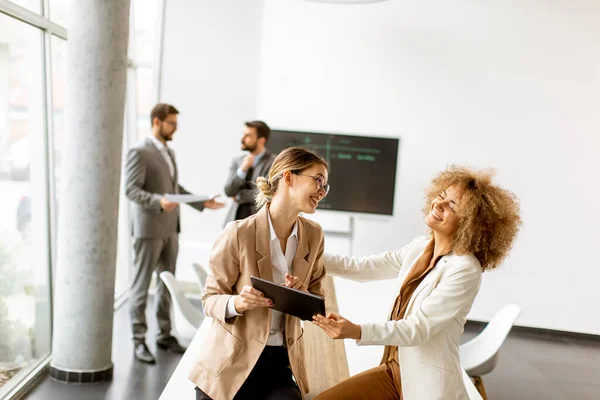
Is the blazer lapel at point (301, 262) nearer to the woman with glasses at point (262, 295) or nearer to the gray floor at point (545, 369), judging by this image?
the woman with glasses at point (262, 295)

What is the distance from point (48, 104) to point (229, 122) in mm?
2908

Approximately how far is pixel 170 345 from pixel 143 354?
32 centimetres

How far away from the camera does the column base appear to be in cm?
481

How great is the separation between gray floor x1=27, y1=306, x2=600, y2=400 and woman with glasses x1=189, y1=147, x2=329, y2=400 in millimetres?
2395

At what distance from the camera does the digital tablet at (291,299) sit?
2.28 m

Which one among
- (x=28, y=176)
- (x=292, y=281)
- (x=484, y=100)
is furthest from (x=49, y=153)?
(x=484, y=100)

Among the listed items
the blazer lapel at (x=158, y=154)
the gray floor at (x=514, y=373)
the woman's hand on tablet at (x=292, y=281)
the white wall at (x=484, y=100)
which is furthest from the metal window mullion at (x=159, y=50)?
the woman's hand on tablet at (x=292, y=281)

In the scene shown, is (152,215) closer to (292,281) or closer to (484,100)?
(292,281)

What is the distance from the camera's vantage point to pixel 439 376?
8.85ft

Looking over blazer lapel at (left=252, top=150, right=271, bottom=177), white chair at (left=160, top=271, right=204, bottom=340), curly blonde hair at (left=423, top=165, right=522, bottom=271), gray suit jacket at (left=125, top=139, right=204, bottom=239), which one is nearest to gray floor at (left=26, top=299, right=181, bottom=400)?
white chair at (left=160, top=271, right=204, bottom=340)

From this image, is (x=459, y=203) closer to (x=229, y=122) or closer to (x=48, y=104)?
(x=48, y=104)

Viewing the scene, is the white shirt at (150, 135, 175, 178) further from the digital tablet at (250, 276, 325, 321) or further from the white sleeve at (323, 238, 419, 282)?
the digital tablet at (250, 276, 325, 321)

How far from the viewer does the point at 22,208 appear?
462 centimetres

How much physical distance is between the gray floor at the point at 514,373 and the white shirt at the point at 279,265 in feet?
7.96
